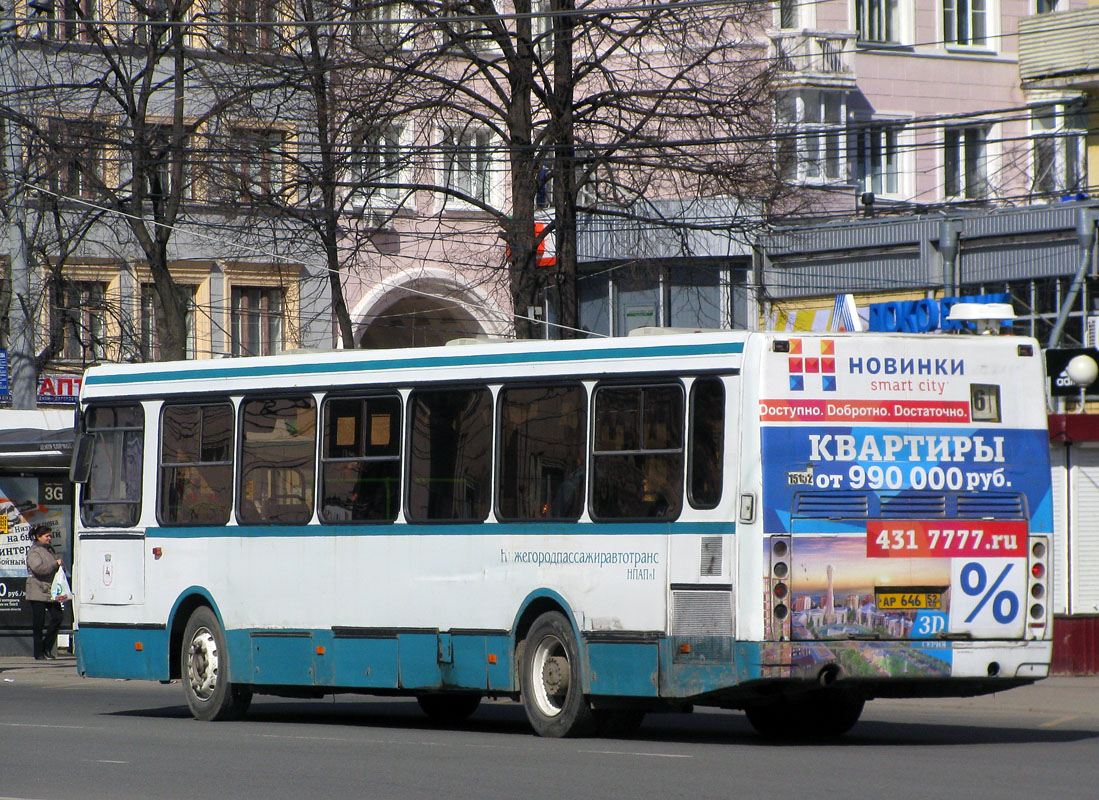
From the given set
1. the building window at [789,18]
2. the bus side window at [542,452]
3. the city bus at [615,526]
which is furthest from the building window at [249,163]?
the building window at [789,18]

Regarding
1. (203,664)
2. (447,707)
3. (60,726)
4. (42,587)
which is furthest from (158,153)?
(60,726)

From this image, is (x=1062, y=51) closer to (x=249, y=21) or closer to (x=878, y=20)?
(x=249, y=21)

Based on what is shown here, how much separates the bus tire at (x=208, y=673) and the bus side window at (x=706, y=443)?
4.95 m

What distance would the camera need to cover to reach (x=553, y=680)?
574 inches

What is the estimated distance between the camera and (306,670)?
16266 mm

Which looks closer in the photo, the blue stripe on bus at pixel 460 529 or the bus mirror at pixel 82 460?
the blue stripe on bus at pixel 460 529

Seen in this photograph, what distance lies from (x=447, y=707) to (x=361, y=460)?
98.2 inches

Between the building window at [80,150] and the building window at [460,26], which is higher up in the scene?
the building window at [460,26]

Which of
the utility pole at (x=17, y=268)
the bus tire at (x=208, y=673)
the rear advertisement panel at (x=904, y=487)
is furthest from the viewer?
the utility pole at (x=17, y=268)

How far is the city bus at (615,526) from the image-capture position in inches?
528

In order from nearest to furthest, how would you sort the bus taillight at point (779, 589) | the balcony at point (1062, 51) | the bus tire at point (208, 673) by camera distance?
1. the bus taillight at point (779, 589)
2. the bus tire at point (208, 673)
3. the balcony at point (1062, 51)

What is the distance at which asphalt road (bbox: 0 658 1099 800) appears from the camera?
37.0 ft

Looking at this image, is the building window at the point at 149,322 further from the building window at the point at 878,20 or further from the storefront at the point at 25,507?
the building window at the point at 878,20

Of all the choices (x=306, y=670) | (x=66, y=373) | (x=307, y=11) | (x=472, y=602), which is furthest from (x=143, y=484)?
(x=66, y=373)
